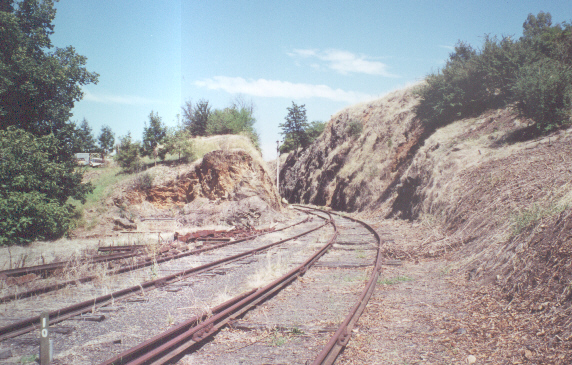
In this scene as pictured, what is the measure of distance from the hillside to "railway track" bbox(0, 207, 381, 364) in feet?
7.07

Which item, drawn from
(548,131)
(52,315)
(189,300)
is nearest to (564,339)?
(189,300)

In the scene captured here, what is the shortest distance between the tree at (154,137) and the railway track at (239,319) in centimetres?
1714

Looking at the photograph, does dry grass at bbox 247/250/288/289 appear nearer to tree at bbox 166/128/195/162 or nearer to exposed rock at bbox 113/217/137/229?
exposed rock at bbox 113/217/137/229

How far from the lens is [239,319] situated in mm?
5277

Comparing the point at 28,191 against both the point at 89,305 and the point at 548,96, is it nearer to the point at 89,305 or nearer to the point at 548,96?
the point at 89,305

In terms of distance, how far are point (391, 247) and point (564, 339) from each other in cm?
726

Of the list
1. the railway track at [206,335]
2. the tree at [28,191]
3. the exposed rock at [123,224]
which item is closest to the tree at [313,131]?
the exposed rock at [123,224]

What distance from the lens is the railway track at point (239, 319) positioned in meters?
4.09

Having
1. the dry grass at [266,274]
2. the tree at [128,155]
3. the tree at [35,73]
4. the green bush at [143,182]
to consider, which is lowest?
the dry grass at [266,274]

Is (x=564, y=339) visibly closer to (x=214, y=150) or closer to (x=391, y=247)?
(x=391, y=247)

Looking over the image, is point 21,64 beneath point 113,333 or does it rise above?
above

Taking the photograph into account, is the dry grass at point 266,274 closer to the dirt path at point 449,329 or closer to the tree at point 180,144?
the dirt path at point 449,329

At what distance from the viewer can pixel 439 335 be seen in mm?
4625

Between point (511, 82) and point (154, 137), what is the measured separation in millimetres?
21696
